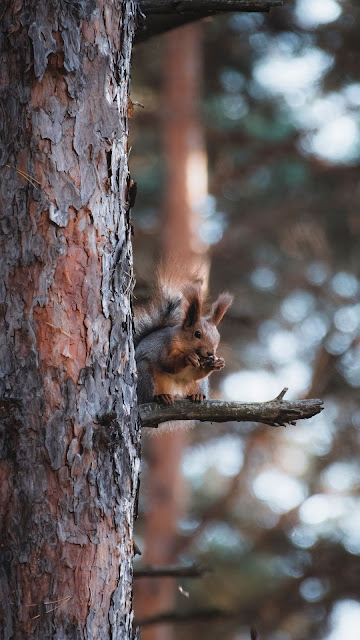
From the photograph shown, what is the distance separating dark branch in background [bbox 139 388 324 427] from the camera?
2.06 meters

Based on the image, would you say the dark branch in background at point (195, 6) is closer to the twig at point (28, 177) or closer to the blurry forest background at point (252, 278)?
the twig at point (28, 177)

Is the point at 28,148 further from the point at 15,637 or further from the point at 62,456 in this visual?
the point at 15,637

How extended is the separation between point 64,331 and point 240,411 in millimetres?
517

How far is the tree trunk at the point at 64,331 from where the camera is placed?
1770mm

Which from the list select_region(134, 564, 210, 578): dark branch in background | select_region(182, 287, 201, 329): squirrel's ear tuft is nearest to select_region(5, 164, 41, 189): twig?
select_region(182, 287, 201, 329): squirrel's ear tuft

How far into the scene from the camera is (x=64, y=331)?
73.2 inches

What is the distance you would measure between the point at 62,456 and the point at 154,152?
6.49m

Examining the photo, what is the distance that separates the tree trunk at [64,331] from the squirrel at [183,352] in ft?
3.23

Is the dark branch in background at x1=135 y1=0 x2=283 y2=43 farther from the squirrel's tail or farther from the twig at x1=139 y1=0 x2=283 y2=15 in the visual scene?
the squirrel's tail

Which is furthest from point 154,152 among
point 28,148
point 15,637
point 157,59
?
point 15,637

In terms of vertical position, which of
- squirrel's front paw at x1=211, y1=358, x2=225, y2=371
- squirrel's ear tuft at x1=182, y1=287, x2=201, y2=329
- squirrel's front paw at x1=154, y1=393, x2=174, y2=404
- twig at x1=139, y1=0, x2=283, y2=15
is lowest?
squirrel's front paw at x1=154, y1=393, x2=174, y2=404

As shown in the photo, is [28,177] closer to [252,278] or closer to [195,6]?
[195,6]

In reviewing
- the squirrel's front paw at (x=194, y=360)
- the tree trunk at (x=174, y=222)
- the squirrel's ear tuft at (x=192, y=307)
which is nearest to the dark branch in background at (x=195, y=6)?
the squirrel's ear tuft at (x=192, y=307)

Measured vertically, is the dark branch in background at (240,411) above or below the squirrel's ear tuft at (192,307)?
below
